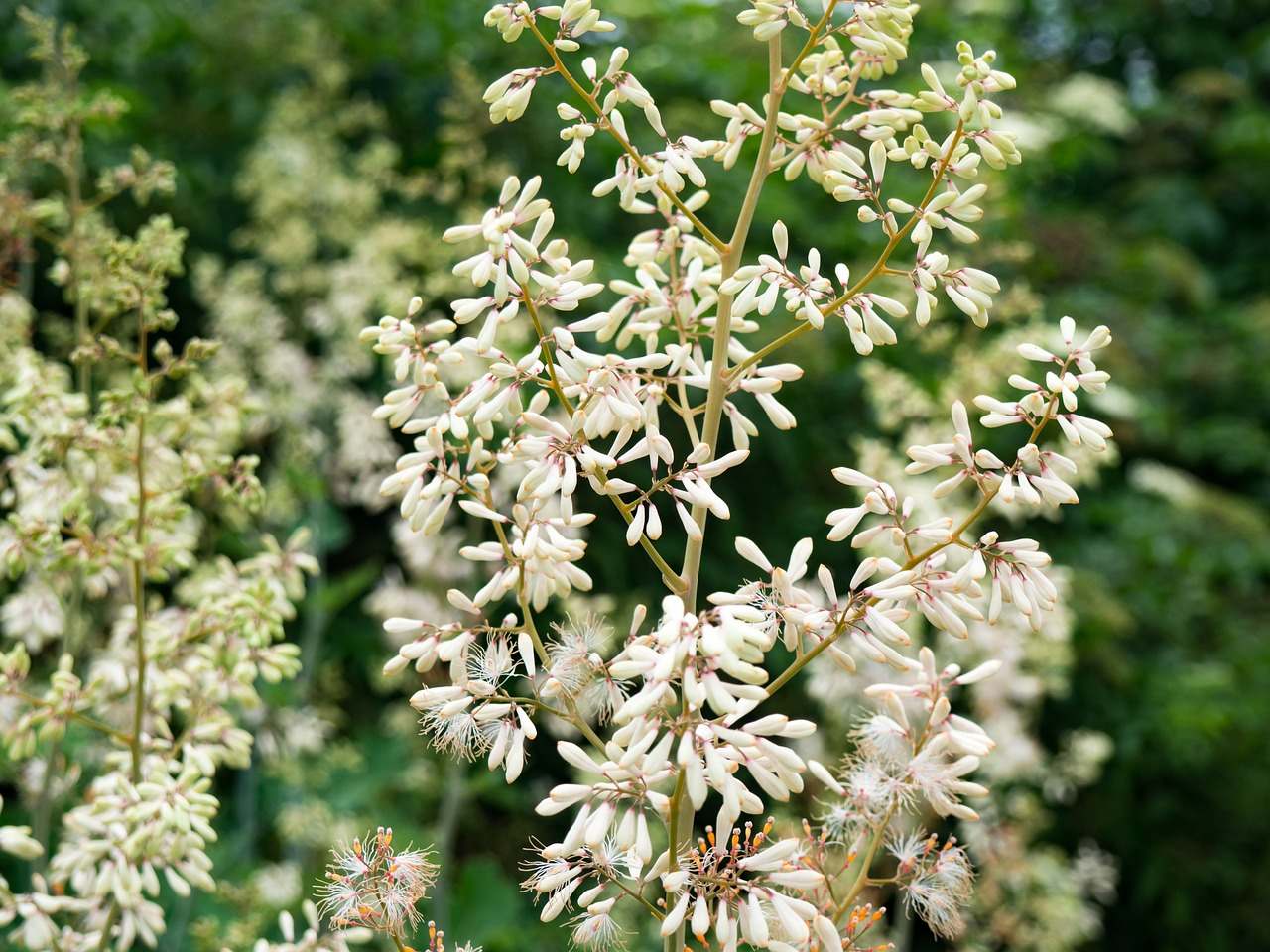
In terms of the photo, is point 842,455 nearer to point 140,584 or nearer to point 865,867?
point 140,584

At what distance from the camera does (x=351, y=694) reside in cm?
421

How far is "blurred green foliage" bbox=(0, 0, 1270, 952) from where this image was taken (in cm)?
381

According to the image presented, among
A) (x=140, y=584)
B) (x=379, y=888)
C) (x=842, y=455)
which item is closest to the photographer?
(x=379, y=888)

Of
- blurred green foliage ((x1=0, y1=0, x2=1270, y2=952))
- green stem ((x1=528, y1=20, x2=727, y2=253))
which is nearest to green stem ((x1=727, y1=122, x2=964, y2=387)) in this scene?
green stem ((x1=528, y1=20, x2=727, y2=253))

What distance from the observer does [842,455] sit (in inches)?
164

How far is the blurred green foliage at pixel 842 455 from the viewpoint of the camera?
3809mm

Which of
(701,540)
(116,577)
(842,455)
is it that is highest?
(701,540)

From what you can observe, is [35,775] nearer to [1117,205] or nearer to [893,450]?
[893,450]

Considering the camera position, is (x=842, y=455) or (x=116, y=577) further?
(x=842, y=455)

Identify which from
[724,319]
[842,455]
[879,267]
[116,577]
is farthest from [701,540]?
[842,455]

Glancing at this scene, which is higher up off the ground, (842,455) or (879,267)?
(879,267)

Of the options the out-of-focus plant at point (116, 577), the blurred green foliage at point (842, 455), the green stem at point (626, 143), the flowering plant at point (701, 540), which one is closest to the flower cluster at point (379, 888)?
the flowering plant at point (701, 540)

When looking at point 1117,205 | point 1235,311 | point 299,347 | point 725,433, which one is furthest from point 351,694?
point 1117,205

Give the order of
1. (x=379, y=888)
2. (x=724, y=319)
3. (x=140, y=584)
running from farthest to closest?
1. (x=140, y=584)
2. (x=724, y=319)
3. (x=379, y=888)
